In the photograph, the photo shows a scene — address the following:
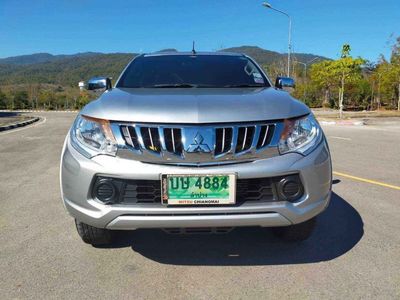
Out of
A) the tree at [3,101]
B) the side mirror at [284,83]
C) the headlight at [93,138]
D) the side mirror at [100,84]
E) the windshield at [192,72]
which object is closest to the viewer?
the headlight at [93,138]

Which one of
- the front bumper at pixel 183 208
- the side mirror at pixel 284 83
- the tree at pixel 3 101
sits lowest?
the tree at pixel 3 101

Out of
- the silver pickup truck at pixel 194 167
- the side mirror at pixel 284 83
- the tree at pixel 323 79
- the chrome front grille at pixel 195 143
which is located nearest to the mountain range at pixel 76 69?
the tree at pixel 323 79

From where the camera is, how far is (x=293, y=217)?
8.68ft

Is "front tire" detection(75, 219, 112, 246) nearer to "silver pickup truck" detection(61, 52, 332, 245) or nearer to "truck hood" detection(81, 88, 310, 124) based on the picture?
"silver pickup truck" detection(61, 52, 332, 245)

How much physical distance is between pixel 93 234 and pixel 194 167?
1.04m

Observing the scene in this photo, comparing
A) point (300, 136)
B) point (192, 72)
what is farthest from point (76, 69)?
point (300, 136)

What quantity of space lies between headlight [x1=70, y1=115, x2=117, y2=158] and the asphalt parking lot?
82 centimetres

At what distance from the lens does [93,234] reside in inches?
120

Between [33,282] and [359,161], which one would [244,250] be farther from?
[359,161]

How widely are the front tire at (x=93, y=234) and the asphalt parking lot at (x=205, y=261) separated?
0.08 meters

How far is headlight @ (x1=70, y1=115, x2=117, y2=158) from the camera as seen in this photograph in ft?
8.59

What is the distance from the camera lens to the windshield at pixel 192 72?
3.84m

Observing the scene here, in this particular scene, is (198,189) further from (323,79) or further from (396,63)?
(323,79)

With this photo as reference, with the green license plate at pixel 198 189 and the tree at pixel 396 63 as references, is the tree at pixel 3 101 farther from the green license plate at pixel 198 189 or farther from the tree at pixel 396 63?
the green license plate at pixel 198 189
